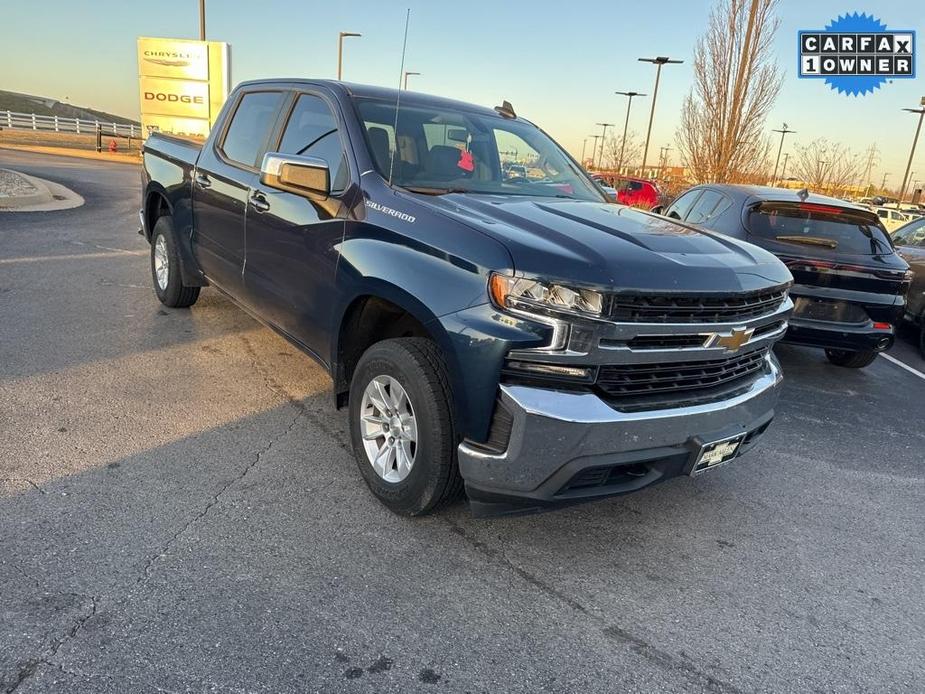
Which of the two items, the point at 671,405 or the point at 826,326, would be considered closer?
the point at 671,405

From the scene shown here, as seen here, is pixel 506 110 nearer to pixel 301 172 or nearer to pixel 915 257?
pixel 301 172

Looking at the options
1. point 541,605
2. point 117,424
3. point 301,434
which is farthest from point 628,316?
point 117,424

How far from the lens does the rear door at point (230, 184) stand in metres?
4.48

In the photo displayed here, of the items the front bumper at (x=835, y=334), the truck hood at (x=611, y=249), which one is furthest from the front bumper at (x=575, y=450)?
the front bumper at (x=835, y=334)

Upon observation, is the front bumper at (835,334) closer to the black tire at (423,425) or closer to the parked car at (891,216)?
the black tire at (423,425)

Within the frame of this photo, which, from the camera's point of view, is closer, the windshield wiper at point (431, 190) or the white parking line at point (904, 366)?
the windshield wiper at point (431, 190)

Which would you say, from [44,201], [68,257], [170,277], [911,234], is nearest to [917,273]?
[911,234]

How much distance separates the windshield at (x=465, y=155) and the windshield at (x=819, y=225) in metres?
2.29

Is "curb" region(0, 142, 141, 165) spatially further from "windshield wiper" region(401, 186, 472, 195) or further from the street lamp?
"windshield wiper" region(401, 186, 472, 195)

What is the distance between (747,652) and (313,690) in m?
1.56

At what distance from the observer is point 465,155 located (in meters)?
3.96

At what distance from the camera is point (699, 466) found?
2.93 metres

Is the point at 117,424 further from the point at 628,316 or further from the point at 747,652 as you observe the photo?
the point at 747,652

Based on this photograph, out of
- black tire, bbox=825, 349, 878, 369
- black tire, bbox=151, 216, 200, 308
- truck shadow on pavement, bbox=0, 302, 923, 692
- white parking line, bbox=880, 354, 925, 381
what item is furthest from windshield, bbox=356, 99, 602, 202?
white parking line, bbox=880, 354, 925, 381
